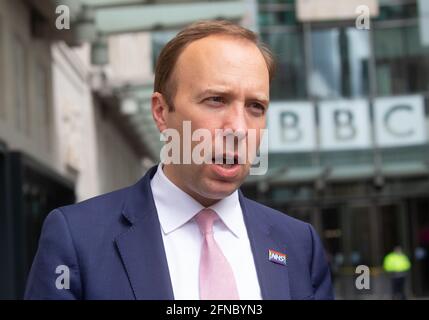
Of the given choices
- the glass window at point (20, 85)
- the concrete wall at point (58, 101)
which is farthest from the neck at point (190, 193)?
the glass window at point (20, 85)

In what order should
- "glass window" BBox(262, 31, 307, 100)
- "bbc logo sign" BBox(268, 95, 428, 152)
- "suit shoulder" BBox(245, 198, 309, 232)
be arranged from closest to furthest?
"suit shoulder" BBox(245, 198, 309, 232), "bbc logo sign" BBox(268, 95, 428, 152), "glass window" BBox(262, 31, 307, 100)

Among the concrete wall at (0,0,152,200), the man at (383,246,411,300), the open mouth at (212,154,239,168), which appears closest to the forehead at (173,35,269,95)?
the open mouth at (212,154,239,168)

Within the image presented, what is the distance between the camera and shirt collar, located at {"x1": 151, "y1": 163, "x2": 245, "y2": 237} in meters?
1.85

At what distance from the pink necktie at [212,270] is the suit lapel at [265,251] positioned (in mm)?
70

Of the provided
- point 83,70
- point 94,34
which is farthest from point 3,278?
point 83,70

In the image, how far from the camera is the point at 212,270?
178 cm

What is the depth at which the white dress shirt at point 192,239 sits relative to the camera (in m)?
1.79

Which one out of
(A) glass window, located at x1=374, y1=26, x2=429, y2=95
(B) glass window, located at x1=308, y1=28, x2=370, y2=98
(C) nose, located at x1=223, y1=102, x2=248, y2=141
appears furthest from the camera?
(B) glass window, located at x1=308, y1=28, x2=370, y2=98

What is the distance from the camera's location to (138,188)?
76.8 inches

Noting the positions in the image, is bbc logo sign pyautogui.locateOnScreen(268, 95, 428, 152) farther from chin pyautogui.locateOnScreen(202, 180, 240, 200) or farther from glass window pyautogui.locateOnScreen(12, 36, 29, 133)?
chin pyautogui.locateOnScreen(202, 180, 240, 200)

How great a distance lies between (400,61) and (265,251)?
22398 millimetres

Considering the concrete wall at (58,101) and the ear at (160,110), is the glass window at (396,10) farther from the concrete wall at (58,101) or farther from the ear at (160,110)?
the ear at (160,110)

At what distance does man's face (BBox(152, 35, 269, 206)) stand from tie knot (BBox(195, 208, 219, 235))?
3.5 inches

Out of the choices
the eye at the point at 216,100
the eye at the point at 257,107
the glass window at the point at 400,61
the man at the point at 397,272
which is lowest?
the man at the point at 397,272
